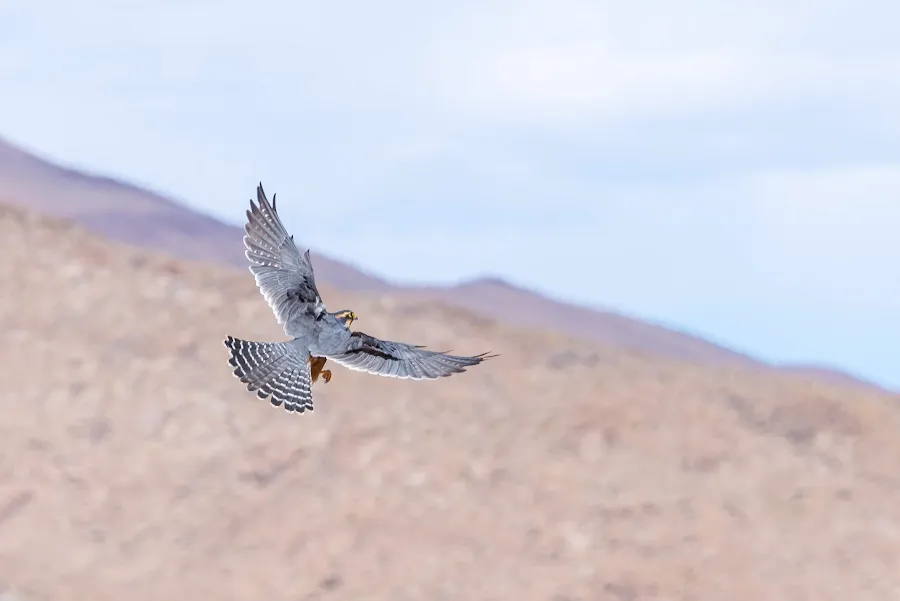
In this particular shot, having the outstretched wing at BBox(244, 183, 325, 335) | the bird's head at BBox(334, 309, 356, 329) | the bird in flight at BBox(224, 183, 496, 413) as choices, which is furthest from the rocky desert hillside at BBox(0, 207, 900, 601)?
the bird's head at BBox(334, 309, 356, 329)

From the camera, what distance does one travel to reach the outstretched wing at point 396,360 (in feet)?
15.8

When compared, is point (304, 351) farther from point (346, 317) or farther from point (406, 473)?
point (406, 473)

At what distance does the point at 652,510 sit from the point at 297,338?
14276 millimetres

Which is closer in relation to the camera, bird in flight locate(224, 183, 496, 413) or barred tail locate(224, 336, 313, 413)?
barred tail locate(224, 336, 313, 413)

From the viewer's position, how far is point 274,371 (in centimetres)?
487

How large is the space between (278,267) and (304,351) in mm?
558

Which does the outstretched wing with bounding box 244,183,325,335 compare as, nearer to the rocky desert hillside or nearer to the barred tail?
the barred tail

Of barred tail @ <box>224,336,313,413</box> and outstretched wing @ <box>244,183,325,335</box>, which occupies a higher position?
outstretched wing @ <box>244,183,325,335</box>

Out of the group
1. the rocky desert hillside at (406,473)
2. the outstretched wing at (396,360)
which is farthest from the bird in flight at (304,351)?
the rocky desert hillside at (406,473)

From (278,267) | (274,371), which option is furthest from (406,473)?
(274,371)

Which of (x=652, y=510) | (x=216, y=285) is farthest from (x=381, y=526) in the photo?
(x=216, y=285)

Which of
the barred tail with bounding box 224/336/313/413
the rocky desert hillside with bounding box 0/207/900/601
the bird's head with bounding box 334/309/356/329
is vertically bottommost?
the rocky desert hillside with bounding box 0/207/900/601

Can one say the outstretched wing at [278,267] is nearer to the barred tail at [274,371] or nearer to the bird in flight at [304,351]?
the bird in flight at [304,351]

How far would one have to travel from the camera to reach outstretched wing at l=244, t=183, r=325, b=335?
5020 millimetres
